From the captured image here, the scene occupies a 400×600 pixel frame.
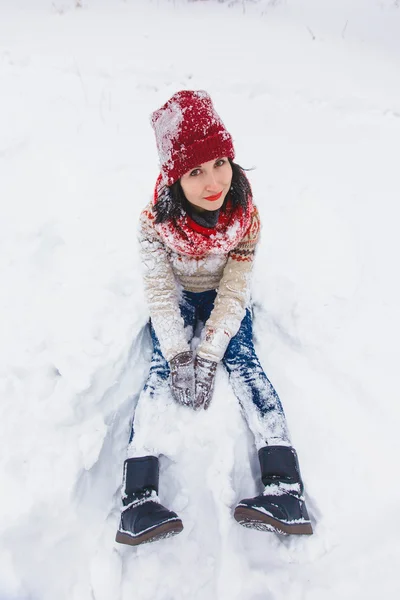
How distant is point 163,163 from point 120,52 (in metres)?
3.10

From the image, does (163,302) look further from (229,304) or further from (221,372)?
(221,372)

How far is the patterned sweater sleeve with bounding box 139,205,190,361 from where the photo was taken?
1.79 metres

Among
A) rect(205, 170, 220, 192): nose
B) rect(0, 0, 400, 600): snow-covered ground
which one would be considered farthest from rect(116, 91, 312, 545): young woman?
rect(0, 0, 400, 600): snow-covered ground

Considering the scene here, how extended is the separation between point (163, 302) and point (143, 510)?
33.0 inches

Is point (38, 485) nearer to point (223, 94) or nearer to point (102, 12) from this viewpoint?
point (223, 94)

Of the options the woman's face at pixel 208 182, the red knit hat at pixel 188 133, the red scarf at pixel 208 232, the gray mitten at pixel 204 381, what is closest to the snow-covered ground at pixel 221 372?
the gray mitten at pixel 204 381

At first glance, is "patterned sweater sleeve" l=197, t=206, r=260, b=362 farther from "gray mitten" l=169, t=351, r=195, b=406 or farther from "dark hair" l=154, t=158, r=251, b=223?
"dark hair" l=154, t=158, r=251, b=223

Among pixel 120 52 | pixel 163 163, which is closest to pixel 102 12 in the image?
pixel 120 52

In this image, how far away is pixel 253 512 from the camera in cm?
142

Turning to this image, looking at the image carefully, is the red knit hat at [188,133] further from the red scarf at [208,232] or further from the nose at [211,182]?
the red scarf at [208,232]

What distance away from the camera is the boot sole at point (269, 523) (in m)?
1.41

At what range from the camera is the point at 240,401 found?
182cm

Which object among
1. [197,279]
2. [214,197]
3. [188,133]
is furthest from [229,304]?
[188,133]

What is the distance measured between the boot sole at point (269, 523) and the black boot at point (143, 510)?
0.72 ft
